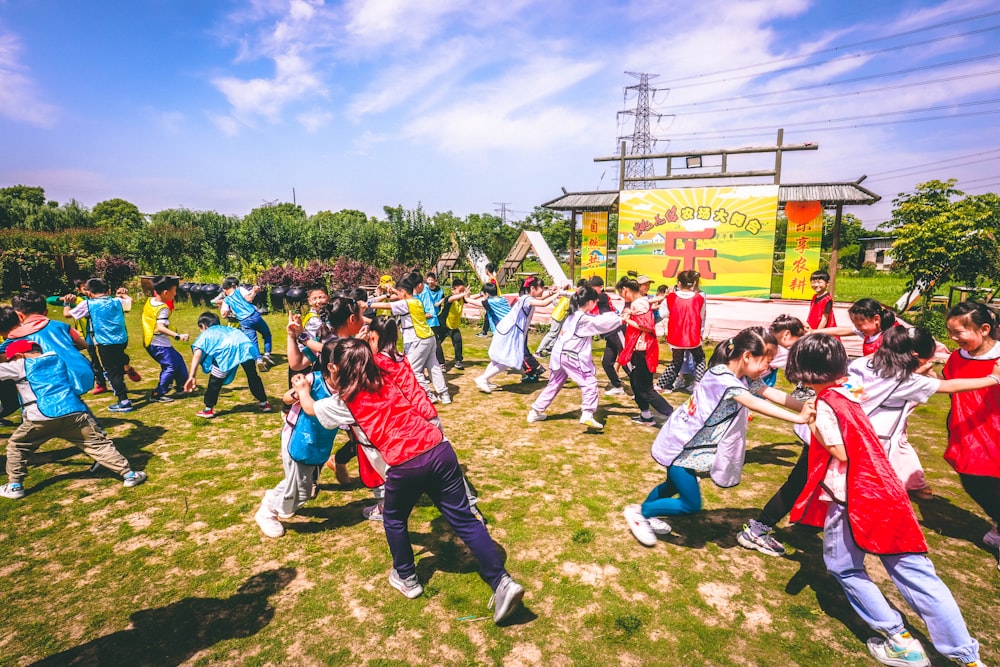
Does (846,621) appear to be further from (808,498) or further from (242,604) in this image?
(242,604)

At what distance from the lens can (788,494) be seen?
364cm

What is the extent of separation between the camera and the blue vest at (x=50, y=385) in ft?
14.1

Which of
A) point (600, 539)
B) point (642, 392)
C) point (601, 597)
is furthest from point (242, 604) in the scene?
point (642, 392)

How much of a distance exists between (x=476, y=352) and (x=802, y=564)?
327 inches

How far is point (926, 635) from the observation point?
2.96 meters

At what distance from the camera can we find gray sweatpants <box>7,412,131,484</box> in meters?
4.40

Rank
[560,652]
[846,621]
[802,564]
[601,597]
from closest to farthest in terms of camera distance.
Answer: [560,652] < [846,621] < [601,597] < [802,564]

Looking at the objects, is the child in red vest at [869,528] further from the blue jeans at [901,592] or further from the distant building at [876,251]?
the distant building at [876,251]

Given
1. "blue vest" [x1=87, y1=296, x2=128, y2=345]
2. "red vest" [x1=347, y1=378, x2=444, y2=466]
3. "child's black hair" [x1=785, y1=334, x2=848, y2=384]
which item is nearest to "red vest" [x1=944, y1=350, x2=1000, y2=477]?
"child's black hair" [x1=785, y1=334, x2=848, y2=384]

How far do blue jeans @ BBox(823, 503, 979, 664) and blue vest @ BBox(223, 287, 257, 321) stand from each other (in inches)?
311

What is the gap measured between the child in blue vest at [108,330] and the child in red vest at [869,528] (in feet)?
27.2

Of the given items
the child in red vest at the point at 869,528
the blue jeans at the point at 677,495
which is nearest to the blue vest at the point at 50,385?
the blue jeans at the point at 677,495

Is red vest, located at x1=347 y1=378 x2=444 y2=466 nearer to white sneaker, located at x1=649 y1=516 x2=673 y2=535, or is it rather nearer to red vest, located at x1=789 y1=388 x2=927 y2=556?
white sneaker, located at x1=649 y1=516 x2=673 y2=535

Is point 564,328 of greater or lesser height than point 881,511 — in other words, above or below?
above
